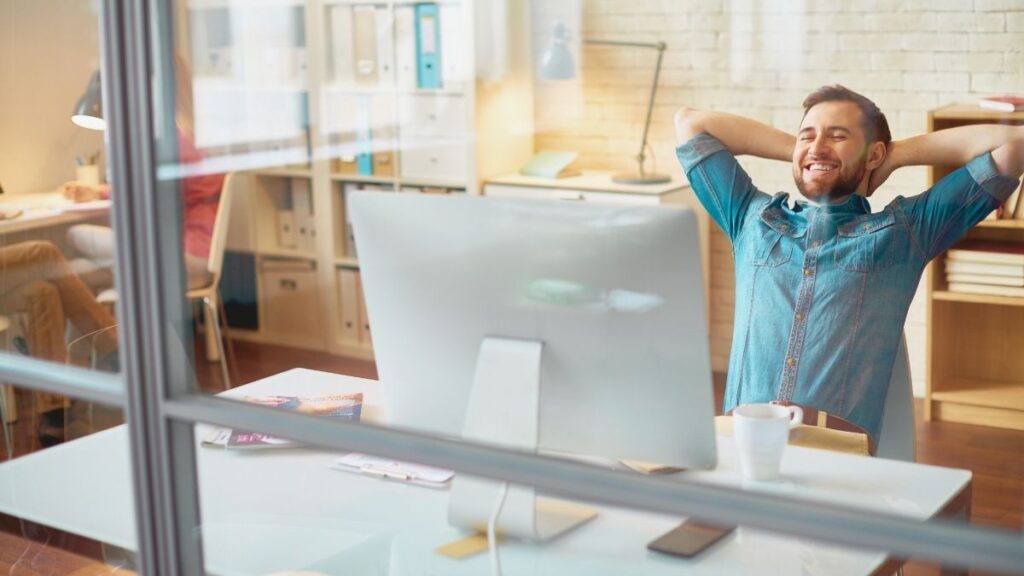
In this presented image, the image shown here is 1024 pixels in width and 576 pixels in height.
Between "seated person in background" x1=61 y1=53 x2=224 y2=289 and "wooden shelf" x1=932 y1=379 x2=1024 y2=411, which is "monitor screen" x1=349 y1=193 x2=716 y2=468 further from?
"wooden shelf" x1=932 y1=379 x2=1024 y2=411

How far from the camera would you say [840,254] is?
→ 6.09 feet

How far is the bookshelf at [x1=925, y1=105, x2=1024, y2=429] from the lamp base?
757mm

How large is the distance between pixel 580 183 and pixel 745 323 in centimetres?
161

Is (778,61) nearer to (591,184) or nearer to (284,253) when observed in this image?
(591,184)

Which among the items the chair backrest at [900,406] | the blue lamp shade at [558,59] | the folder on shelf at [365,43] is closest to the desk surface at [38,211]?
the chair backrest at [900,406]

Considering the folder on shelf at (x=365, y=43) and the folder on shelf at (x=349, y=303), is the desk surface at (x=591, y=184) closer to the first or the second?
the folder on shelf at (x=349, y=303)

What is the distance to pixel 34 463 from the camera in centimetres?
176

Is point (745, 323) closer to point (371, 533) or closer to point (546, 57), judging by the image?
point (371, 533)

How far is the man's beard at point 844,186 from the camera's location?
1956 millimetres

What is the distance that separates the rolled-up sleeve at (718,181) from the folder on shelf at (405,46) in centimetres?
170

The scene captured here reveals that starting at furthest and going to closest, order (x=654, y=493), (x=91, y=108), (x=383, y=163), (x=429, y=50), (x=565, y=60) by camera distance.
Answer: (x=565, y=60), (x=429, y=50), (x=383, y=163), (x=91, y=108), (x=654, y=493)

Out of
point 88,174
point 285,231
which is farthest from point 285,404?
point 285,231

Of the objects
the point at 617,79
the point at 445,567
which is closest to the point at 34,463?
the point at 445,567

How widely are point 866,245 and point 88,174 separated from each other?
1.17 meters
